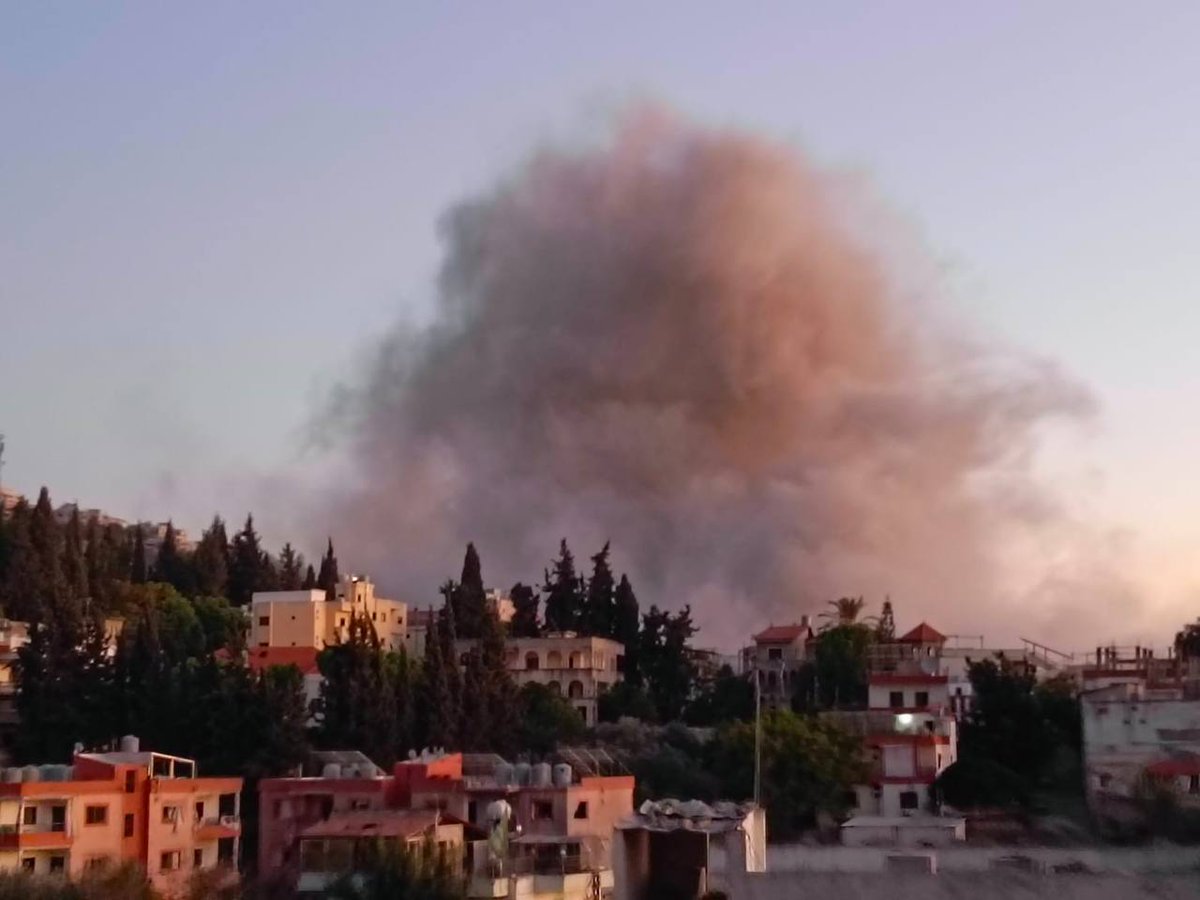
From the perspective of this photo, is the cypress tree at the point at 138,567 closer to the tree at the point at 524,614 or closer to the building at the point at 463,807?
the tree at the point at 524,614

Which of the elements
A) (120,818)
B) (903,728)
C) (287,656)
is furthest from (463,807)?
(287,656)

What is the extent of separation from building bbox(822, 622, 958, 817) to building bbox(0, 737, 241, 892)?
48.3 ft

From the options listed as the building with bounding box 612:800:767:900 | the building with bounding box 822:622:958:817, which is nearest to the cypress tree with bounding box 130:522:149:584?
the building with bounding box 822:622:958:817

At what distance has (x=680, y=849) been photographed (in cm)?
2272

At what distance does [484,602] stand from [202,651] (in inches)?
353

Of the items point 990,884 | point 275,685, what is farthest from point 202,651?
point 990,884

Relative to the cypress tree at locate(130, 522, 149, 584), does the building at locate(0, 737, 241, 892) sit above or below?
below

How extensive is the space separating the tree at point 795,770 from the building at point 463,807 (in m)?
4.70

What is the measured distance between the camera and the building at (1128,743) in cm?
3922

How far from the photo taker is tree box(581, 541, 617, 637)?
59781 mm

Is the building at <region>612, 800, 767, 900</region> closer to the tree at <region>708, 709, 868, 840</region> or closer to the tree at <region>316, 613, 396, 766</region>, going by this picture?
the tree at <region>708, 709, 868, 840</region>

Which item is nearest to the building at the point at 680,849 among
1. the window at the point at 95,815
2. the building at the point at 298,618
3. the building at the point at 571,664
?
the window at the point at 95,815

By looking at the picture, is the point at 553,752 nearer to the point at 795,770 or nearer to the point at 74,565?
the point at 795,770

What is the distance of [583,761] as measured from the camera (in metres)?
41.6
